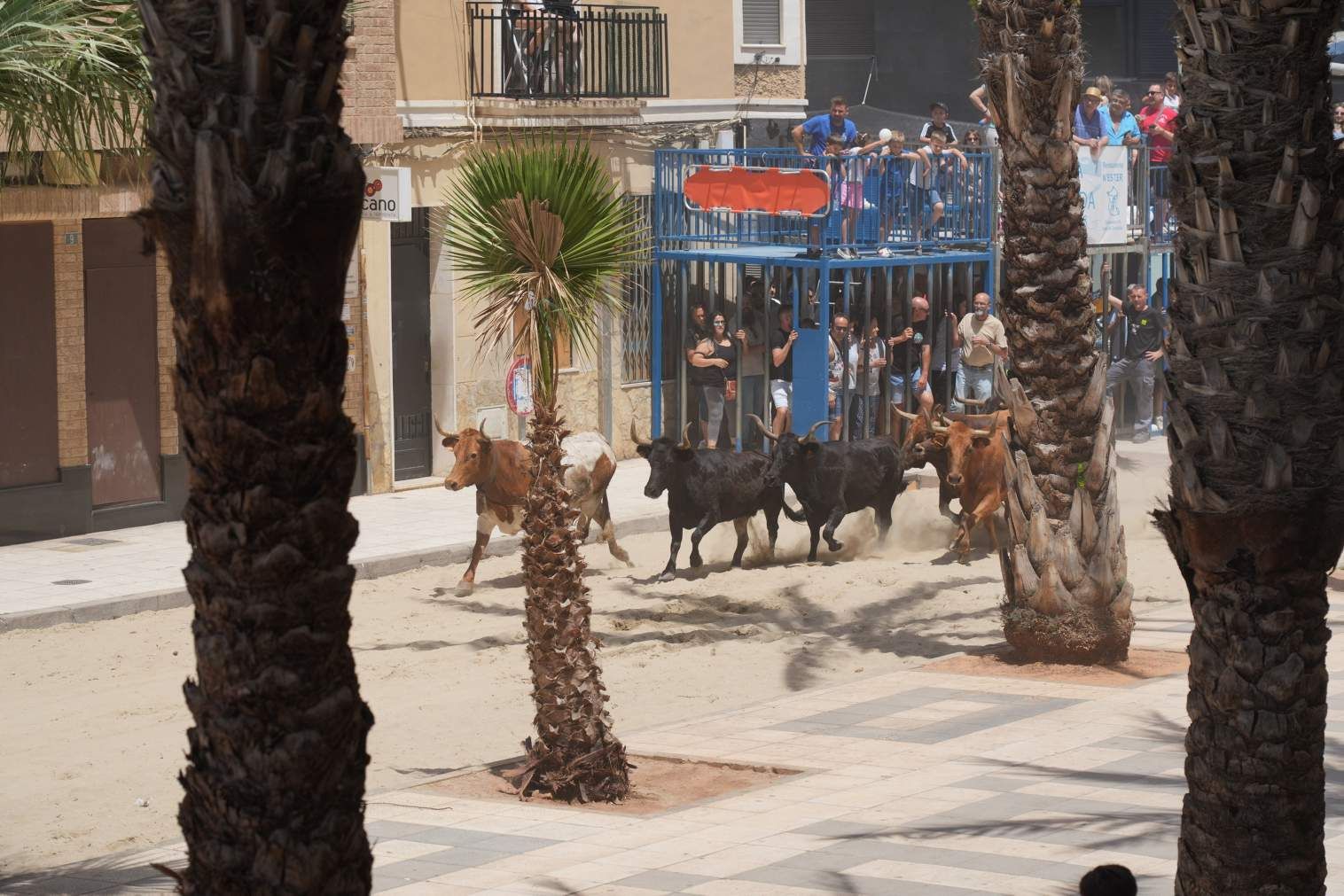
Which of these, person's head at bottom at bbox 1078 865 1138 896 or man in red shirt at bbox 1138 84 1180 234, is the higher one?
man in red shirt at bbox 1138 84 1180 234

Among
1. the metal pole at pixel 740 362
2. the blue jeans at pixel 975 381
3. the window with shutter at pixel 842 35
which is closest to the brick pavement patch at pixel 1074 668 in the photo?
the blue jeans at pixel 975 381

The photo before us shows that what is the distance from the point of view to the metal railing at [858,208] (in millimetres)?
23781

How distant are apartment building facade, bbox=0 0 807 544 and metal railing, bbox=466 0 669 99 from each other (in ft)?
0.10

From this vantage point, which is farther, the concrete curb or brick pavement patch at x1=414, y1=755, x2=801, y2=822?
the concrete curb

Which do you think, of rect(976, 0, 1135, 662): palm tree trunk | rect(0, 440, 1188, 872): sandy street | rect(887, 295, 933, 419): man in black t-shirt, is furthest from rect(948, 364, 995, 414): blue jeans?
rect(976, 0, 1135, 662): palm tree trunk

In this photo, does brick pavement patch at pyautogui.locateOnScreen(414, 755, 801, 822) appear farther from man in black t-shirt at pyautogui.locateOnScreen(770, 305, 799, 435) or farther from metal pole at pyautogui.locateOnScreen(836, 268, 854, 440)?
man in black t-shirt at pyautogui.locateOnScreen(770, 305, 799, 435)

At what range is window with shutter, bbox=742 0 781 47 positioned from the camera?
1222 inches

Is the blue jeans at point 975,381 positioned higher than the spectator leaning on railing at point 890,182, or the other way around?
the spectator leaning on railing at point 890,182

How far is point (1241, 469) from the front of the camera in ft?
19.5

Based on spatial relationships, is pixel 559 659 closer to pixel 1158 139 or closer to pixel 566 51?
pixel 566 51

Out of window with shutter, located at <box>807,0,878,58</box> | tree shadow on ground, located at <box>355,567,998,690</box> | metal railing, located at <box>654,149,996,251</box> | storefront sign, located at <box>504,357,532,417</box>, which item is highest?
window with shutter, located at <box>807,0,878,58</box>

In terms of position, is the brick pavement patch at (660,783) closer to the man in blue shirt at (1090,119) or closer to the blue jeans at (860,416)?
the blue jeans at (860,416)

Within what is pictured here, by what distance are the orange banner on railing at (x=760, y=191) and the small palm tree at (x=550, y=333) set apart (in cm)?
1171

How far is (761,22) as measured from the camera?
103ft
